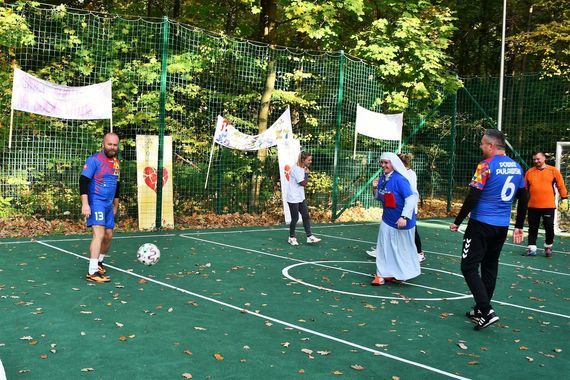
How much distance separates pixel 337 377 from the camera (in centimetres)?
459

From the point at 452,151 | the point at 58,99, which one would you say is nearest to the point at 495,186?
the point at 58,99

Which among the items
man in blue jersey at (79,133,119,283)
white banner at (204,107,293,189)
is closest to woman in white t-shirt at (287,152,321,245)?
white banner at (204,107,293,189)

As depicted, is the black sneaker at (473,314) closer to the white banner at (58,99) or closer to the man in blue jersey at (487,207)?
the man in blue jersey at (487,207)

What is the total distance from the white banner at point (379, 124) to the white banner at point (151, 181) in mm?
5551

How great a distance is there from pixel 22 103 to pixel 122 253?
12.4ft

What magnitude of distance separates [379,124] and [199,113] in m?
5.09

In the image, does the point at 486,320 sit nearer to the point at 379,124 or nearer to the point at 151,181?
the point at 151,181

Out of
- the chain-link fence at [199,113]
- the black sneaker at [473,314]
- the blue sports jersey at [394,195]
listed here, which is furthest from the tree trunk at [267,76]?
the black sneaker at [473,314]

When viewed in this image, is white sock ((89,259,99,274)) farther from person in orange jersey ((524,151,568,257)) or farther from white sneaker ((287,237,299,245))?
person in orange jersey ((524,151,568,257))

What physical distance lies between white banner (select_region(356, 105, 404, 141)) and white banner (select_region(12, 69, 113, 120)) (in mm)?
6972

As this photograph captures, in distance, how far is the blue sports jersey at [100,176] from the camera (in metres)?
7.64

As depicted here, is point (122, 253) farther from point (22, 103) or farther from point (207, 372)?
point (207, 372)

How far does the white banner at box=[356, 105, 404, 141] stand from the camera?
16453 millimetres

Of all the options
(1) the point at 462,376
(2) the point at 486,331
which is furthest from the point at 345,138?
(1) the point at 462,376
